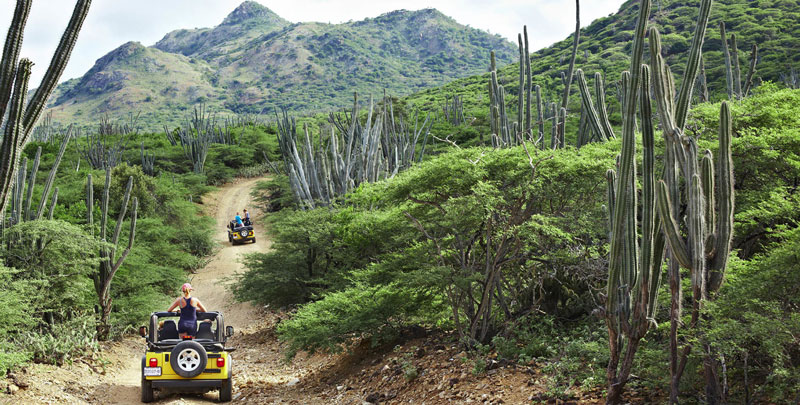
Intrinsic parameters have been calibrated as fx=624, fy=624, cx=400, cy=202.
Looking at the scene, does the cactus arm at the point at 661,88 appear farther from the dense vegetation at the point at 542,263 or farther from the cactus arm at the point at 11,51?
the cactus arm at the point at 11,51

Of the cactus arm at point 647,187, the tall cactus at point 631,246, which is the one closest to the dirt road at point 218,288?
the tall cactus at point 631,246

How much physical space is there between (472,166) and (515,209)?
764 millimetres

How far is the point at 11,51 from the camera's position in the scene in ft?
Result: 13.6

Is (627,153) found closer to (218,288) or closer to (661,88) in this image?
(661,88)

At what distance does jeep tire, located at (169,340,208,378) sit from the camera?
24.1 ft

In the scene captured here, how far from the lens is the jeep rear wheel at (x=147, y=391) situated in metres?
7.47

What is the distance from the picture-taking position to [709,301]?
443cm

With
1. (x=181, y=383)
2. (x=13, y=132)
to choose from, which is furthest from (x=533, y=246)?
(x=13, y=132)

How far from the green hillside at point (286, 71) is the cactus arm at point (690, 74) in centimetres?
8883

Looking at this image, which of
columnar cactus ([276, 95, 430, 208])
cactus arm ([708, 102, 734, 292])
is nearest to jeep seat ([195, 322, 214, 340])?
cactus arm ([708, 102, 734, 292])

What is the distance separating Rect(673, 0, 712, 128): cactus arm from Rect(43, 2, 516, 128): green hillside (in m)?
88.8

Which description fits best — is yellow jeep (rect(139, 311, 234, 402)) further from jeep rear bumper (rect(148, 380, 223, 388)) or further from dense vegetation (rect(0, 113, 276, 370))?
dense vegetation (rect(0, 113, 276, 370))

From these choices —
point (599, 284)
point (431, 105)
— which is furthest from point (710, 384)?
point (431, 105)

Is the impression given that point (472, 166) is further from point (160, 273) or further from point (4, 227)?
point (160, 273)
